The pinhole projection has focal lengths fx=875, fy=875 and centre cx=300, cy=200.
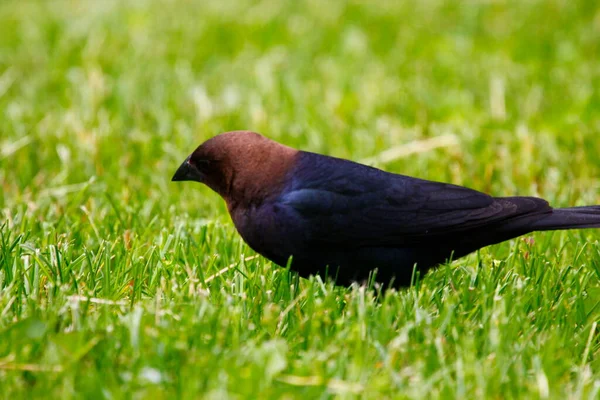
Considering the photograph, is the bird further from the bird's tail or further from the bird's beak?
the bird's beak

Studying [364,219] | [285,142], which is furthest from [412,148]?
[364,219]

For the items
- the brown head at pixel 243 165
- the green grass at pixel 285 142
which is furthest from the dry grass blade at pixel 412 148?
the brown head at pixel 243 165

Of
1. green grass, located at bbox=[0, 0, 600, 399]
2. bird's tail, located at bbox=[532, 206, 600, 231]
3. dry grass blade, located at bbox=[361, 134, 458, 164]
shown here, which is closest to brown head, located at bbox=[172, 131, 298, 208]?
green grass, located at bbox=[0, 0, 600, 399]

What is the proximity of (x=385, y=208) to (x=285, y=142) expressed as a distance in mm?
2158

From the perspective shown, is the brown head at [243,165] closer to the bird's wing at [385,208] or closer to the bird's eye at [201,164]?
the bird's eye at [201,164]

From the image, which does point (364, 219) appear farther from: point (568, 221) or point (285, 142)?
point (285, 142)

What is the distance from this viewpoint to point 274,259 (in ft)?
11.0

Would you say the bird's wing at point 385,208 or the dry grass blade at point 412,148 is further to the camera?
the dry grass blade at point 412,148

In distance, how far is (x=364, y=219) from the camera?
3383mm

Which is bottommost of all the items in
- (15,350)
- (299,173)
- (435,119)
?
(15,350)

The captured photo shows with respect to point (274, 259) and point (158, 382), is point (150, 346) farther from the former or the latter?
point (274, 259)

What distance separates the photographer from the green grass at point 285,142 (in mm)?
2529

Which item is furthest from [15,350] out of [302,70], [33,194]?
[302,70]

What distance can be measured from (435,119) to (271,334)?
352 cm
